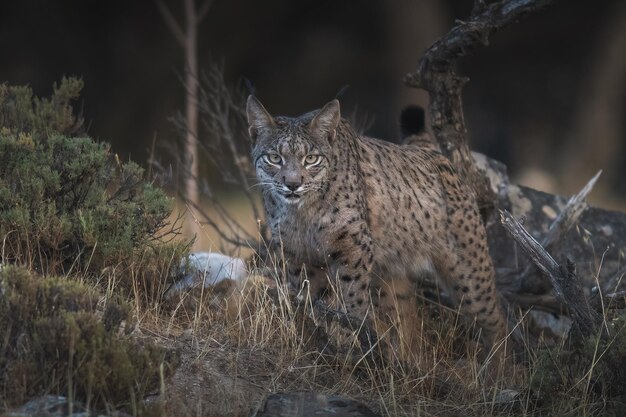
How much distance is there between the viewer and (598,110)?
14.6 metres

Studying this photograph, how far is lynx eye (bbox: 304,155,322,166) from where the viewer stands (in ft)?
20.9

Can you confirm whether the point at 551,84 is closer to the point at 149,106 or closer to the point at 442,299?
the point at 149,106

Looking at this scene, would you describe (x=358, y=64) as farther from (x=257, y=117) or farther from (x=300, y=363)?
(x=300, y=363)

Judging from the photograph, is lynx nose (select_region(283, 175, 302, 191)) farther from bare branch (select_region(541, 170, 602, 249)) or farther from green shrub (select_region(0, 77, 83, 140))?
bare branch (select_region(541, 170, 602, 249))

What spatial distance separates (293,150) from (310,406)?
185 cm

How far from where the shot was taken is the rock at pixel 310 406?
4.79 m

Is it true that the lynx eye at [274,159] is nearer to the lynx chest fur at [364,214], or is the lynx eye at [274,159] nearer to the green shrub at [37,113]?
the lynx chest fur at [364,214]

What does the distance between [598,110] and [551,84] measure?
0.66 metres

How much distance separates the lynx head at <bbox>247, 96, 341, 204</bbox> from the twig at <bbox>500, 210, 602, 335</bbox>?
1.09 metres

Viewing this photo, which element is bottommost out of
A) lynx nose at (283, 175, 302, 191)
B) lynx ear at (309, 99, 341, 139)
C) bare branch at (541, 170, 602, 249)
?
bare branch at (541, 170, 602, 249)

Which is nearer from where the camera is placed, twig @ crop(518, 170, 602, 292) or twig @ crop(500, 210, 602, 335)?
twig @ crop(500, 210, 602, 335)

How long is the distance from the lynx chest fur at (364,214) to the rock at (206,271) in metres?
0.28

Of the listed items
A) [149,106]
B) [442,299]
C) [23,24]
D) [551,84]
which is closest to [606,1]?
[551,84]

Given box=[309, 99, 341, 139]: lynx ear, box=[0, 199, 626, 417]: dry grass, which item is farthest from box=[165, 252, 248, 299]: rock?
box=[309, 99, 341, 139]: lynx ear
